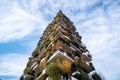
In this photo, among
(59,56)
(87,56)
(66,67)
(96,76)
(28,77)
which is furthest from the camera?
(87,56)

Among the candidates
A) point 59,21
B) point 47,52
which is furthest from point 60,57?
point 59,21

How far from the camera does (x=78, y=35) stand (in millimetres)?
47969

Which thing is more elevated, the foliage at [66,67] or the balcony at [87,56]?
the balcony at [87,56]

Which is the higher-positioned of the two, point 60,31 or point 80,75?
point 60,31

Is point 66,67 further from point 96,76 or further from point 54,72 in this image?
point 96,76

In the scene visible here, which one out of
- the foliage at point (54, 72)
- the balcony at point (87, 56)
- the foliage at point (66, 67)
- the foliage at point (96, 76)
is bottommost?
the foliage at point (54, 72)

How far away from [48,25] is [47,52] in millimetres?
18163

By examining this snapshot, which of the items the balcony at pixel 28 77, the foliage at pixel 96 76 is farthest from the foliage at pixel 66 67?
the balcony at pixel 28 77

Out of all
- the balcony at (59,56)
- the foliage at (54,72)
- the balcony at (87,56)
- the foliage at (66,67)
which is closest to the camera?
the foliage at (54,72)

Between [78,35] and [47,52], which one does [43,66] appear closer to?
[47,52]

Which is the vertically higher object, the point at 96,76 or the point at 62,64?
the point at 96,76

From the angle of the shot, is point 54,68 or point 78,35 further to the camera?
point 78,35

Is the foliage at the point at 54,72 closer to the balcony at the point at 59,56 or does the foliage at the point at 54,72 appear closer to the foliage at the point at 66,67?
the foliage at the point at 66,67

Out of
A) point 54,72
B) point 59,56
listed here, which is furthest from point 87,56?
point 54,72
